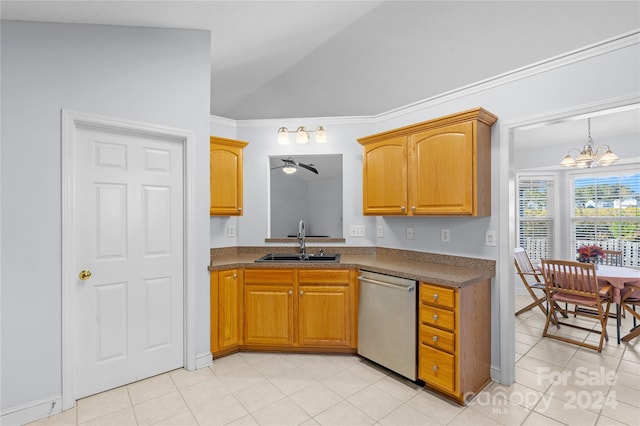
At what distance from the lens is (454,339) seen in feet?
7.09

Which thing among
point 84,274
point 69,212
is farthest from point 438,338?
point 69,212

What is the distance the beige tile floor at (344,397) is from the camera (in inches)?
79.5

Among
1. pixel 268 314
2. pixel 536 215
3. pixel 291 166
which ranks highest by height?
pixel 291 166

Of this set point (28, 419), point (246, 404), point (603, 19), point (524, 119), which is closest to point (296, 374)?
point (246, 404)

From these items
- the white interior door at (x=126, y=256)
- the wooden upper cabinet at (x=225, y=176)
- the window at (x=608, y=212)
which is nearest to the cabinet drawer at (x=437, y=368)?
the white interior door at (x=126, y=256)

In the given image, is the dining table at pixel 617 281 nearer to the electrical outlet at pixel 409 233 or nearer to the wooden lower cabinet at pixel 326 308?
the electrical outlet at pixel 409 233

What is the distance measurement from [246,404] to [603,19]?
336 cm

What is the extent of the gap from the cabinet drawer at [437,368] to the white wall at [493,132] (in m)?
0.60

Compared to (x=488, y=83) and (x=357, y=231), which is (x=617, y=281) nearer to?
(x=488, y=83)

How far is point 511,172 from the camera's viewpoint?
250 cm

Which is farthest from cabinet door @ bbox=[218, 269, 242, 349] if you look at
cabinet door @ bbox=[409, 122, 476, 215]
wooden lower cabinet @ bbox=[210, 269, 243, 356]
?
cabinet door @ bbox=[409, 122, 476, 215]

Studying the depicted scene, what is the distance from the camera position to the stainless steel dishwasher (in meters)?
2.41

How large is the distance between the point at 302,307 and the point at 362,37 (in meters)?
2.38

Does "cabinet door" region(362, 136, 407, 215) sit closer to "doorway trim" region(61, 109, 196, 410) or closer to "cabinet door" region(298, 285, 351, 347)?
"cabinet door" region(298, 285, 351, 347)
